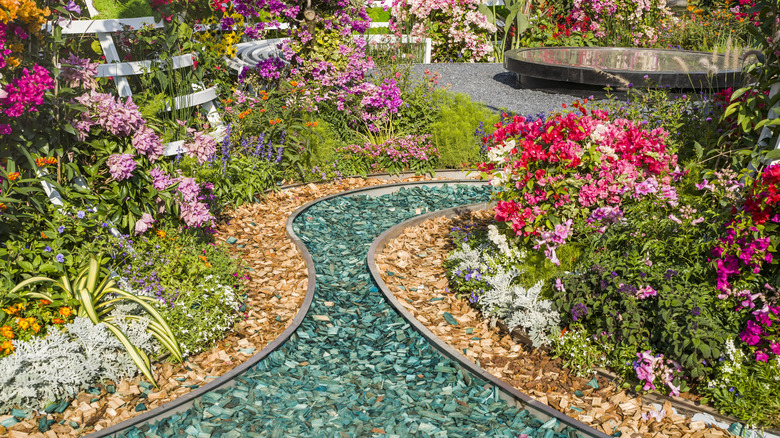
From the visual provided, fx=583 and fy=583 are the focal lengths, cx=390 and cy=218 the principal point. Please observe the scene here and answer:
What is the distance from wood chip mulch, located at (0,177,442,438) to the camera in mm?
3297

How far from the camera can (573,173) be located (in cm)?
426

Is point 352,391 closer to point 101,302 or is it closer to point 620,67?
point 101,302

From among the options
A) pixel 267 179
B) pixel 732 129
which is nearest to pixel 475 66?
pixel 267 179

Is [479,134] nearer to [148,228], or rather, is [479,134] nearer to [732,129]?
[732,129]

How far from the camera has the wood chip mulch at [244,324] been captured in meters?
3.30

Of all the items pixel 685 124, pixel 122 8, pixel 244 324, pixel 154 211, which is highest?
pixel 122 8

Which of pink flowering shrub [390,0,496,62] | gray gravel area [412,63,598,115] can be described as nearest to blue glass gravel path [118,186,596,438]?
gray gravel area [412,63,598,115]

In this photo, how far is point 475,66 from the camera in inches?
508

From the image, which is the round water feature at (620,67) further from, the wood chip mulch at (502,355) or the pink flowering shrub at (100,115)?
the pink flowering shrub at (100,115)

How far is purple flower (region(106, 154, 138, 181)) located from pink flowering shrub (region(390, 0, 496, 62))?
33.2 ft

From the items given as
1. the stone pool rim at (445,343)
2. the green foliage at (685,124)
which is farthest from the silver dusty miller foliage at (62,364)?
the green foliage at (685,124)

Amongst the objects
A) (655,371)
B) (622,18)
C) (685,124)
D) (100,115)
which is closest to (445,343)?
(655,371)

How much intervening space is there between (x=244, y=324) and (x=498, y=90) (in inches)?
313

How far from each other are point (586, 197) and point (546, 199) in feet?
0.94
